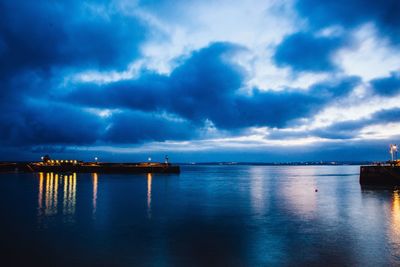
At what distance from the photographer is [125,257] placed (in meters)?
17.6

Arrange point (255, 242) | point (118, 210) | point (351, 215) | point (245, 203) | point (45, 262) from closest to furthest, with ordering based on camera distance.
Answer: point (45, 262) < point (255, 242) < point (351, 215) < point (118, 210) < point (245, 203)

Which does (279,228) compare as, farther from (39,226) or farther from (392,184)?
(392,184)

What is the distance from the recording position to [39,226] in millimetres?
25922

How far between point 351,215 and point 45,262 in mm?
26730

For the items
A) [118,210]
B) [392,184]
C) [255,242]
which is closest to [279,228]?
[255,242]

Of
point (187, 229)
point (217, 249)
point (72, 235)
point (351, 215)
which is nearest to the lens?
point (217, 249)

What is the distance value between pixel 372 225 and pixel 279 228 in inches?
301

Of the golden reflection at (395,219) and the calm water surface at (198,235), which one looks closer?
the calm water surface at (198,235)

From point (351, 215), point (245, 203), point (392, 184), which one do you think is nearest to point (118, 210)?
point (245, 203)

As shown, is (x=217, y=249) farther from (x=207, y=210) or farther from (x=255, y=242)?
(x=207, y=210)

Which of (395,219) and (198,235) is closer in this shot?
(198,235)

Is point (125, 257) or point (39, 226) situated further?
point (39, 226)

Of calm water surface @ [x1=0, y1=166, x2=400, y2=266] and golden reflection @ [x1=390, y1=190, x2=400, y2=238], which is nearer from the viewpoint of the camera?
calm water surface @ [x1=0, y1=166, x2=400, y2=266]

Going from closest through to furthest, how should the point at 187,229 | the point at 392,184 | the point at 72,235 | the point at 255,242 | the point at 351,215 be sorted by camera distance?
the point at 255,242, the point at 72,235, the point at 187,229, the point at 351,215, the point at 392,184
